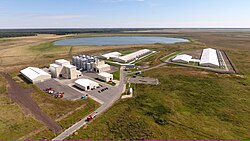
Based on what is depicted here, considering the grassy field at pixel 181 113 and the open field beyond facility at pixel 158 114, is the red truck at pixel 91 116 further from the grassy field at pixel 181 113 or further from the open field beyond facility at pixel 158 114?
the open field beyond facility at pixel 158 114

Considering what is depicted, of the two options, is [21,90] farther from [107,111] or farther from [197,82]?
[197,82]

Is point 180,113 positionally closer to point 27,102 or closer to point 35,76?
point 27,102

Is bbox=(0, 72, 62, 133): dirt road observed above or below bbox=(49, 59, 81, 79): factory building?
below

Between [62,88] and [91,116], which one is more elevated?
[62,88]

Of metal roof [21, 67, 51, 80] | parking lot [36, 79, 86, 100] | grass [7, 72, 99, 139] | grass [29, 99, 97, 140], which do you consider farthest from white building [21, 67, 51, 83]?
grass [29, 99, 97, 140]

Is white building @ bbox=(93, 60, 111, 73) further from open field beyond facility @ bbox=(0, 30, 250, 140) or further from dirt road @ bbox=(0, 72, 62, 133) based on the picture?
dirt road @ bbox=(0, 72, 62, 133)

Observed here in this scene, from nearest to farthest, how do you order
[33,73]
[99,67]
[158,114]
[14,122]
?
[14,122] → [158,114] → [33,73] → [99,67]

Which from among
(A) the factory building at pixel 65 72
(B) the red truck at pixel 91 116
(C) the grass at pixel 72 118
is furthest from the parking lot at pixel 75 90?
(B) the red truck at pixel 91 116

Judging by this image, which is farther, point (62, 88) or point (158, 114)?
point (62, 88)

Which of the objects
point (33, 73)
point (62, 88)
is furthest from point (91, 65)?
point (33, 73)

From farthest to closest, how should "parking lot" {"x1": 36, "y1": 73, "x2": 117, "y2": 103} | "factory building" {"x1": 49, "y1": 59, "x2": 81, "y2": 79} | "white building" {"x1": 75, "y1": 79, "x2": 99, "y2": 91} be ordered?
1. "factory building" {"x1": 49, "y1": 59, "x2": 81, "y2": 79}
2. "white building" {"x1": 75, "y1": 79, "x2": 99, "y2": 91}
3. "parking lot" {"x1": 36, "y1": 73, "x2": 117, "y2": 103}
